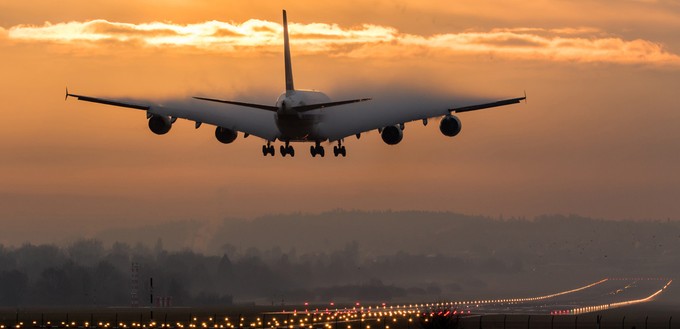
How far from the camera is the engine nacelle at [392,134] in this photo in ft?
379

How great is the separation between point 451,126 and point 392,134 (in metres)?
5.06

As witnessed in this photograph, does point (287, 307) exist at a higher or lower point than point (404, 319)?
higher

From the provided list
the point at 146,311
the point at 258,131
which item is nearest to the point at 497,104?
the point at 258,131

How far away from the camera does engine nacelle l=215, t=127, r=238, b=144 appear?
11612 cm

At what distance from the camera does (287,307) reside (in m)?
189

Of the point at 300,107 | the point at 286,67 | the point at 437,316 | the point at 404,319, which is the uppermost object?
the point at 286,67

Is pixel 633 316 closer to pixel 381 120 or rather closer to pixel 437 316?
pixel 381 120

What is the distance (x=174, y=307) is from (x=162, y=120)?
271 feet

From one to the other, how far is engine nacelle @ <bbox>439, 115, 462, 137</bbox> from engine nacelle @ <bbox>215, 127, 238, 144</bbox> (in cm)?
1643

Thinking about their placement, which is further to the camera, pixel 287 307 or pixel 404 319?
pixel 287 307

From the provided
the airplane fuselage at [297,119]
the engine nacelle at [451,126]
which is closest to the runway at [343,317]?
the engine nacelle at [451,126]

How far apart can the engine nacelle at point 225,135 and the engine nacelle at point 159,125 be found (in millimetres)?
5828

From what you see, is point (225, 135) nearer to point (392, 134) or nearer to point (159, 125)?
point (159, 125)

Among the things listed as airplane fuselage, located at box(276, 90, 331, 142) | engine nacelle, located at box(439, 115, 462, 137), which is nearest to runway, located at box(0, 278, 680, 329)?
engine nacelle, located at box(439, 115, 462, 137)
